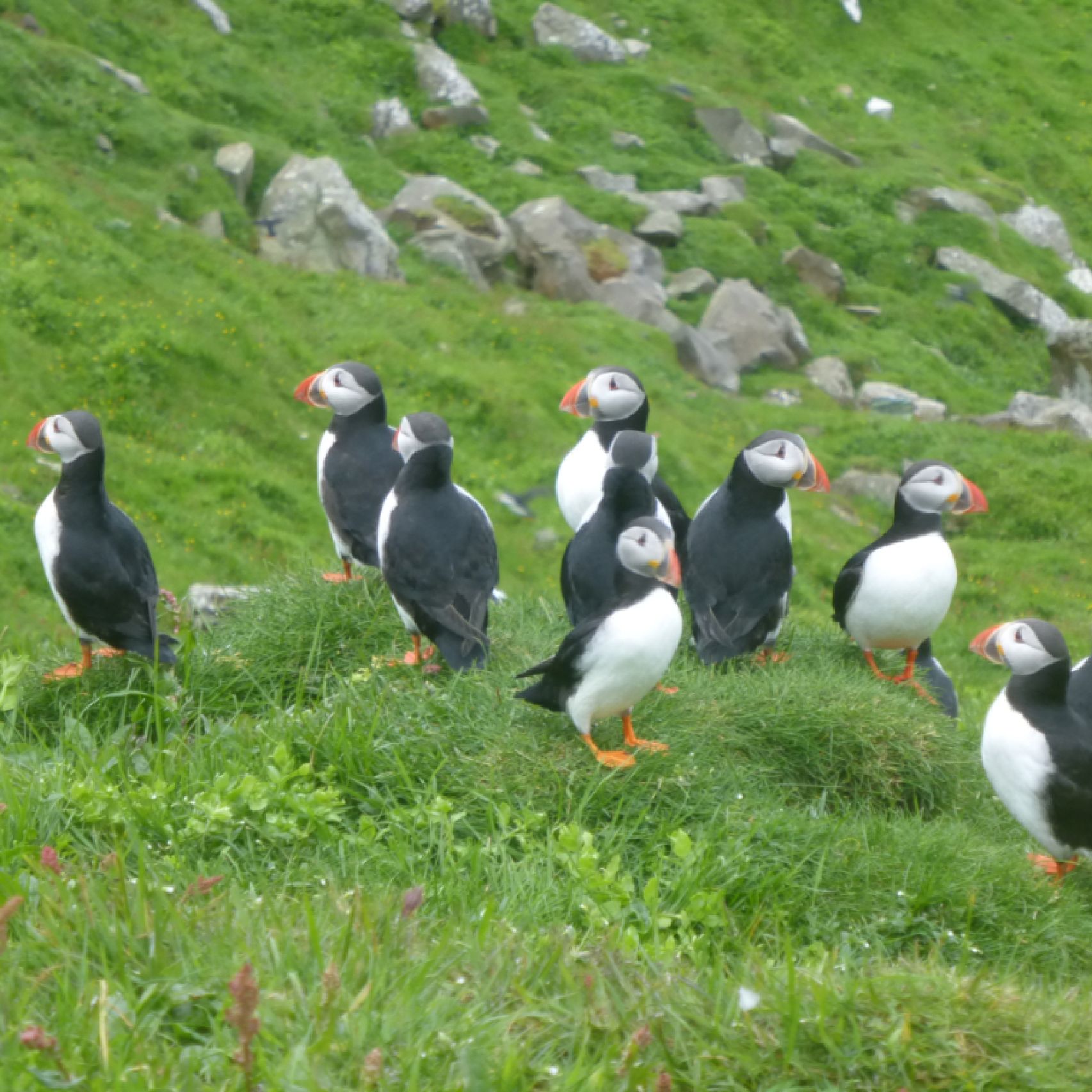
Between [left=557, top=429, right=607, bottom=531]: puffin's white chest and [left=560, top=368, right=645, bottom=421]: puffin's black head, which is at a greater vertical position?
[left=560, top=368, right=645, bottom=421]: puffin's black head

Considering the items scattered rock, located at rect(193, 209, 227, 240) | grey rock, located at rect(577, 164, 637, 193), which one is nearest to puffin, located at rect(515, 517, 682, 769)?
scattered rock, located at rect(193, 209, 227, 240)

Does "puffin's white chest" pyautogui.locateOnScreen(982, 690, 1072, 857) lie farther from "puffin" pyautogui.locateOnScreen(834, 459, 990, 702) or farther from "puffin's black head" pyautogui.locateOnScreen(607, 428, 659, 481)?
"puffin's black head" pyautogui.locateOnScreen(607, 428, 659, 481)

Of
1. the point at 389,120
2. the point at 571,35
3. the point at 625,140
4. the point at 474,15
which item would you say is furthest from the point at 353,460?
the point at 571,35

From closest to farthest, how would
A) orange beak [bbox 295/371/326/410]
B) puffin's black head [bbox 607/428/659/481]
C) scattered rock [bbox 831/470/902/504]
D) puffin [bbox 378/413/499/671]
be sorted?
puffin's black head [bbox 607/428/659/481], puffin [bbox 378/413/499/671], orange beak [bbox 295/371/326/410], scattered rock [bbox 831/470/902/504]

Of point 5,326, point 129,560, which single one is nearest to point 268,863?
point 129,560

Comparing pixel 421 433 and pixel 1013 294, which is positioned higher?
pixel 421 433

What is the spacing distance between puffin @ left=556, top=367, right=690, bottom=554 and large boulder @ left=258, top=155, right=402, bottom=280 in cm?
1193

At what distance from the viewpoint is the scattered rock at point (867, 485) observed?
1825 centimetres

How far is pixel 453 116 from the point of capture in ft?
81.8

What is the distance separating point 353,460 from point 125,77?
14.3m

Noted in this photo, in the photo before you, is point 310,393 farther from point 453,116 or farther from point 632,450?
point 453,116

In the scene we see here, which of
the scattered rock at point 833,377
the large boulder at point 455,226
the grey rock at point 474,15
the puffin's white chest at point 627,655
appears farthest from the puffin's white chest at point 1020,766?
the grey rock at point 474,15

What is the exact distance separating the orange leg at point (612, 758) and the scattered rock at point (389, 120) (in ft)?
68.2

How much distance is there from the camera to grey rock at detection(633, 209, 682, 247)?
24016 millimetres
